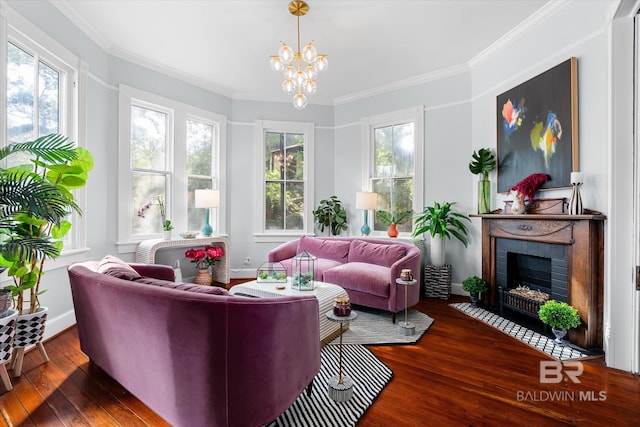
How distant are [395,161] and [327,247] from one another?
1.74 m

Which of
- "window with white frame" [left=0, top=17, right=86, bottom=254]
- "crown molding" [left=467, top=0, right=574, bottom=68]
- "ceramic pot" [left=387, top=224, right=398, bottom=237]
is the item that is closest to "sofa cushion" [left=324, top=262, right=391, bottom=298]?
"ceramic pot" [left=387, top=224, right=398, bottom=237]

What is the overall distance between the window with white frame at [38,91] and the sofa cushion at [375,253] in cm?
310

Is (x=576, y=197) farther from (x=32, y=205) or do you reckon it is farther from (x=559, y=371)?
(x=32, y=205)

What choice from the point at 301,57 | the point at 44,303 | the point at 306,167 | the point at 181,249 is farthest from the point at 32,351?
the point at 306,167

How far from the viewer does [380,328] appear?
303 cm

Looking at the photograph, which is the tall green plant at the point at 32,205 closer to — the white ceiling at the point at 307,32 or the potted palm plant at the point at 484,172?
the white ceiling at the point at 307,32

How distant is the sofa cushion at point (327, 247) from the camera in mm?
4266

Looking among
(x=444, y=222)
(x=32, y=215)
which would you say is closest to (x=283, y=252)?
(x=444, y=222)

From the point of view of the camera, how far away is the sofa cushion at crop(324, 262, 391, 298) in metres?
3.23

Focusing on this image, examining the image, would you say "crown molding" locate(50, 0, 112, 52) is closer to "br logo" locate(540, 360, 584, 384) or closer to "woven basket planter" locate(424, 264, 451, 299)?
"woven basket planter" locate(424, 264, 451, 299)

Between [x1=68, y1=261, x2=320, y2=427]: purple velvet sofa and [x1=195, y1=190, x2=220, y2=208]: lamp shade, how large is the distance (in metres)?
2.56

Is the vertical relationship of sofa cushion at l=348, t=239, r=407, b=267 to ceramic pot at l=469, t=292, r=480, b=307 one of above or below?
above

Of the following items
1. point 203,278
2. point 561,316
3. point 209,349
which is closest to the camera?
point 209,349

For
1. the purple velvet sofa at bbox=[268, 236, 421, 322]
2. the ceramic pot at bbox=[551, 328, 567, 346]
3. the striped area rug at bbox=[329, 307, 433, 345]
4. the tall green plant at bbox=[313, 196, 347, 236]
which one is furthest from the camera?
the tall green plant at bbox=[313, 196, 347, 236]
